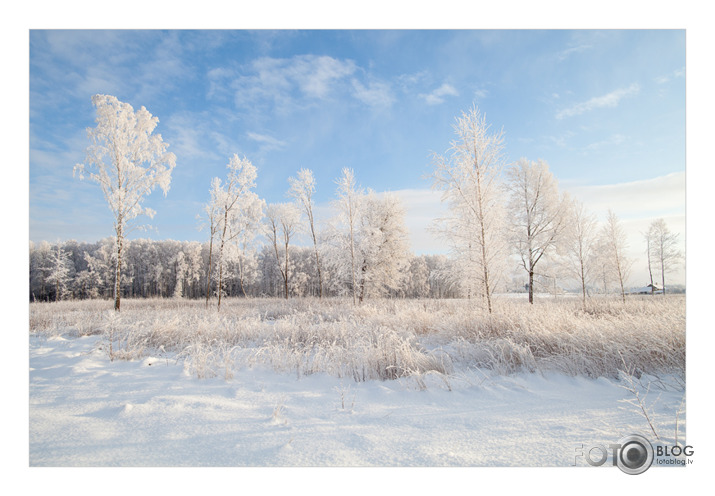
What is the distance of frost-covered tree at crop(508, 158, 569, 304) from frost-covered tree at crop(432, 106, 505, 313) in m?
7.97

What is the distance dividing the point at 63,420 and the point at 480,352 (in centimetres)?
483

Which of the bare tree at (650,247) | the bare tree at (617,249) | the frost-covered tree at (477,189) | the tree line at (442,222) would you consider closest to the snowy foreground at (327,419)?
the tree line at (442,222)

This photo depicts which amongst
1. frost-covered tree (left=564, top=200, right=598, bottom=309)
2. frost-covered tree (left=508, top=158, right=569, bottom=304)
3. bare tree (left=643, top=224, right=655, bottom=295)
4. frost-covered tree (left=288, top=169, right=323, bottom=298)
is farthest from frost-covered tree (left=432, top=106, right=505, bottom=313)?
frost-covered tree (left=288, top=169, right=323, bottom=298)

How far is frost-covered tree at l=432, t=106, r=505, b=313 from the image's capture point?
25.7 feet

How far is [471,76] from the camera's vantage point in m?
4.75

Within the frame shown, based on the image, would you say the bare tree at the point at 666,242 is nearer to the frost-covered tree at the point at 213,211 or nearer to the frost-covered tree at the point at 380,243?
the frost-covered tree at the point at 380,243

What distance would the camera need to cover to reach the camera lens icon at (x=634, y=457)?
2.12 metres

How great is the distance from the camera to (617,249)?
15836 millimetres

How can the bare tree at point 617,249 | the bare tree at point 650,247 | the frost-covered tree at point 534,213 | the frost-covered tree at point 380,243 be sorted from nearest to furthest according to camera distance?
the bare tree at point 650,247 → the frost-covered tree at point 534,213 → the bare tree at point 617,249 → the frost-covered tree at point 380,243

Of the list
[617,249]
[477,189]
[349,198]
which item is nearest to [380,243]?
[349,198]

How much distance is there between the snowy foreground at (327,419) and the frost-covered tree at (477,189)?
4.75 meters
